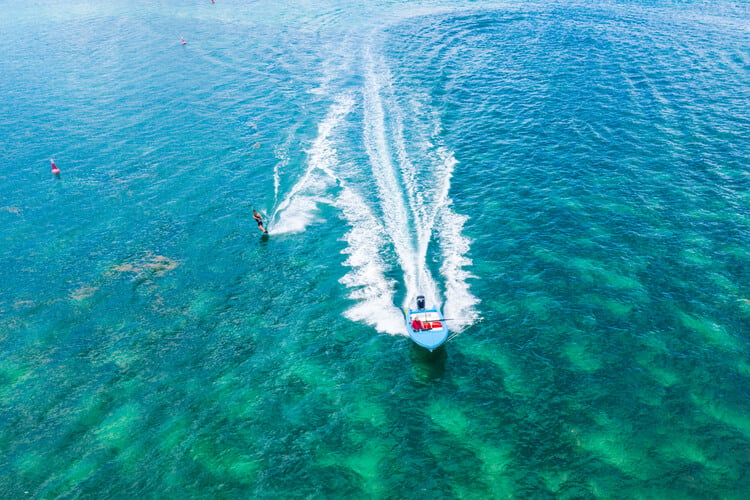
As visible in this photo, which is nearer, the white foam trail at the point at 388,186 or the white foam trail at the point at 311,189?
the white foam trail at the point at 388,186

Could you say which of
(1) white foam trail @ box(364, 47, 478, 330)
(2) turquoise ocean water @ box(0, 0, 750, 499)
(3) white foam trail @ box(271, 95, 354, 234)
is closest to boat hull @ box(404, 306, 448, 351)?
(2) turquoise ocean water @ box(0, 0, 750, 499)

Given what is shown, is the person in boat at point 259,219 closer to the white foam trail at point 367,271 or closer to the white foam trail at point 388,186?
the white foam trail at point 367,271

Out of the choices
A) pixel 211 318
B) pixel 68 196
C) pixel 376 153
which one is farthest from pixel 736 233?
pixel 68 196

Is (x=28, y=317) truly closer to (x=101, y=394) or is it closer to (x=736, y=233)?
(x=101, y=394)

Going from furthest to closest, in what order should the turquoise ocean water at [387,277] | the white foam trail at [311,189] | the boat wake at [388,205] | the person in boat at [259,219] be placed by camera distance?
the white foam trail at [311,189], the person in boat at [259,219], the boat wake at [388,205], the turquoise ocean water at [387,277]

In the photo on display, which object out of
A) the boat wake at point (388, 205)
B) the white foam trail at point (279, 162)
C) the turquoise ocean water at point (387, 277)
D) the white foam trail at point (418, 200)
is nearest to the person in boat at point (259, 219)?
the turquoise ocean water at point (387, 277)

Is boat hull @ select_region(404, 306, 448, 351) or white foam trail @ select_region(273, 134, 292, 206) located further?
white foam trail @ select_region(273, 134, 292, 206)

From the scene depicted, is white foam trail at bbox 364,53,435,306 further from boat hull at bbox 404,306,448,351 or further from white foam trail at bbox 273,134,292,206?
white foam trail at bbox 273,134,292,206
